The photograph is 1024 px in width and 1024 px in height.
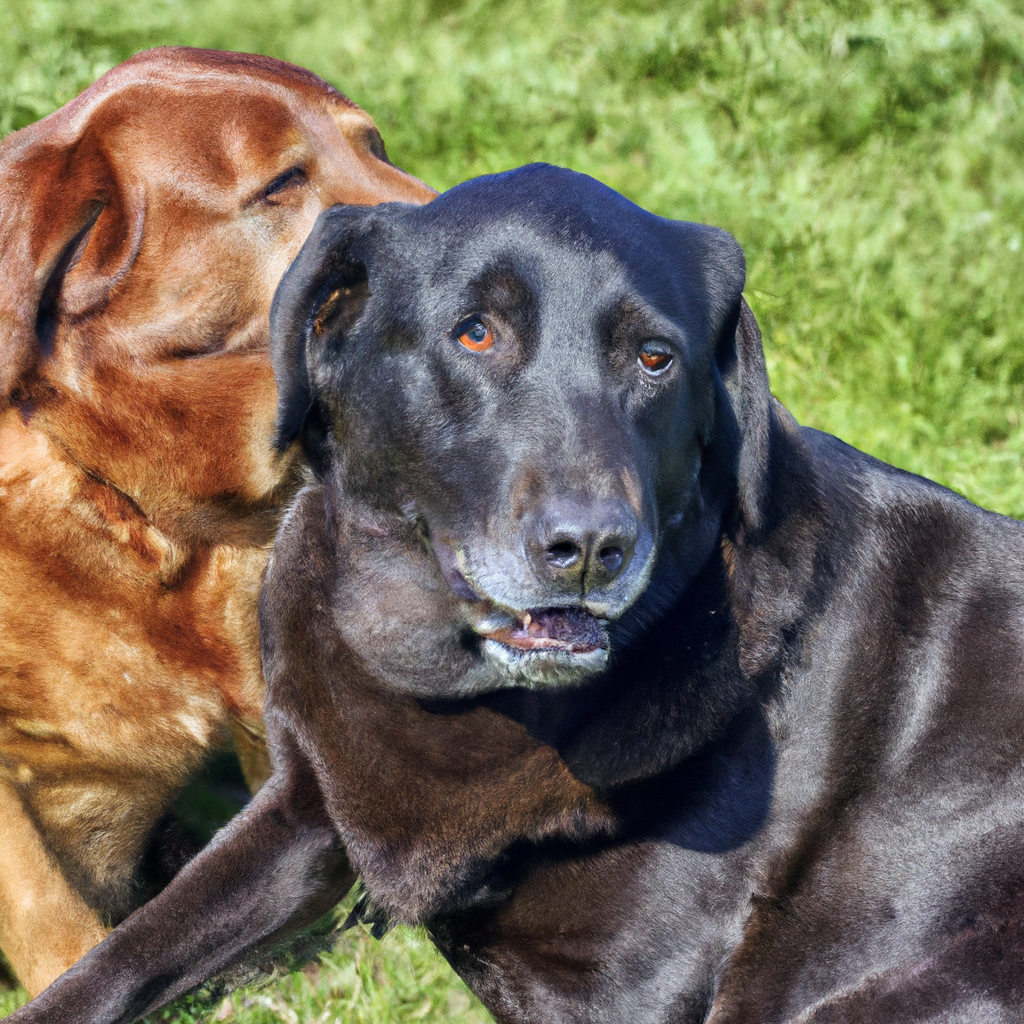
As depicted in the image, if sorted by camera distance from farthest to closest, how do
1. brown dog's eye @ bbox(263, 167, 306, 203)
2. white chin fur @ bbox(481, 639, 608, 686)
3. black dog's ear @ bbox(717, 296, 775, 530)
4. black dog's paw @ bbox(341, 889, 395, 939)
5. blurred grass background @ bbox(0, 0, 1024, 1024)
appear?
blurred grass background @ bbox(0, 0, 1024, 1024)
brown dog's eye @ bbox(263, 167, 306, 203)
black dog's paw @ bbox(341, 889, 395, 939)
black dog's ear @ bbox(717, 296, 775, 530)
white chin fur @ bbox(481, 639, 608, 686)

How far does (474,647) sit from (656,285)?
2.80 ft

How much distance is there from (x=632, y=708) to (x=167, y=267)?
5.43 feet

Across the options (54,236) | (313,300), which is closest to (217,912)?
(313,300)

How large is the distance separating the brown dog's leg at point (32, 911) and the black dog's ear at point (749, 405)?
2107 millimetres

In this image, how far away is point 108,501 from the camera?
3562mm

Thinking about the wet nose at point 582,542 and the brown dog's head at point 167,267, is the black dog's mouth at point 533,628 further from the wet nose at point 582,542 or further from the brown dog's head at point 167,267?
the brown dog's head at point 167,267

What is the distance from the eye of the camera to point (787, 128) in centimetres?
608

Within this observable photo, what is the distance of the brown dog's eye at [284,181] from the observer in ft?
11.7

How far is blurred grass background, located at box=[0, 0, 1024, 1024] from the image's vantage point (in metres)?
5.69

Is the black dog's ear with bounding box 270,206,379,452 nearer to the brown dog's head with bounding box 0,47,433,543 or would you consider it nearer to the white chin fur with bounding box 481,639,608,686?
the brown dog's head with bounding box 0,47,433,543

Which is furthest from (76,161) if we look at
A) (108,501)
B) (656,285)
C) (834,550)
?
(834,550)

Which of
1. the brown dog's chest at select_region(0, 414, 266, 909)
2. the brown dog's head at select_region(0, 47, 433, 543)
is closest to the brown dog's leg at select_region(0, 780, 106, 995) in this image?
the brown dog's chest at select_region(0, 414, 266, 909)

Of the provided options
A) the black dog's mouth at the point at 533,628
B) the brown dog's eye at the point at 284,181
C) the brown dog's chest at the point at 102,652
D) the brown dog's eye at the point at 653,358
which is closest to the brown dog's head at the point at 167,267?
the brown dog's eye at the point at 284,181

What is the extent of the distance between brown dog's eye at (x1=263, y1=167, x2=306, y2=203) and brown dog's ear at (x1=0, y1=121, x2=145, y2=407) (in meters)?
0.33
